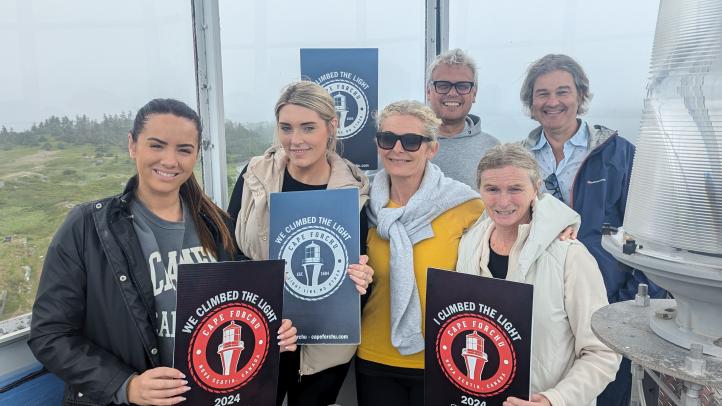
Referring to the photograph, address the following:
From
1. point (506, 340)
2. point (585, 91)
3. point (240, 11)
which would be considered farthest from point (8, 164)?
point (585, 91)

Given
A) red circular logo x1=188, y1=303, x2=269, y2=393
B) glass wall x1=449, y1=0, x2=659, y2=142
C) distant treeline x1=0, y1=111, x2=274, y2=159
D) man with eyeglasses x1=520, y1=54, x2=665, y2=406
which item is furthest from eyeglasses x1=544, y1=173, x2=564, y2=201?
distant treeline x1=0, y1=111, x2=274, y2=159

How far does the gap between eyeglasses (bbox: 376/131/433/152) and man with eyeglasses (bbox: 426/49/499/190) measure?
87cm

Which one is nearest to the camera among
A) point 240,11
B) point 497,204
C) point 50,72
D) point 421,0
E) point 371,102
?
point 497,204

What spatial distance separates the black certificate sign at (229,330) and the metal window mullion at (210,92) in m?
2.03

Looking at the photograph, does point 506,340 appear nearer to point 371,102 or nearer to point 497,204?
point 497,204

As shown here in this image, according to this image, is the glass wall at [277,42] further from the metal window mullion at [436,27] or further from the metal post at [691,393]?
the metal post at [691,393]

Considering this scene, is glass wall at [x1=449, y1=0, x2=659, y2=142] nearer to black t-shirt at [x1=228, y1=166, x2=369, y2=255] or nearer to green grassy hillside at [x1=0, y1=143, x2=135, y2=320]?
black t-shirt at [x1=228, y1=166, x2=369, y2=255]

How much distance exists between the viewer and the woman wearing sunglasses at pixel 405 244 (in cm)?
226

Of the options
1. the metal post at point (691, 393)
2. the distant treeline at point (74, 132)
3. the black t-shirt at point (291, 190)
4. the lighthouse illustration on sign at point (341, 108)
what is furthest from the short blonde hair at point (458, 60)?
the metal post at point (691, 393)

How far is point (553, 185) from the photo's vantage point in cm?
298

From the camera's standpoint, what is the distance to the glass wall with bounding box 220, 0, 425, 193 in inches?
146

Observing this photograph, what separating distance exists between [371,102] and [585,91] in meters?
1.28

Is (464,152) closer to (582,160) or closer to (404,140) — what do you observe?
(582,160)

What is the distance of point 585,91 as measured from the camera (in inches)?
120
